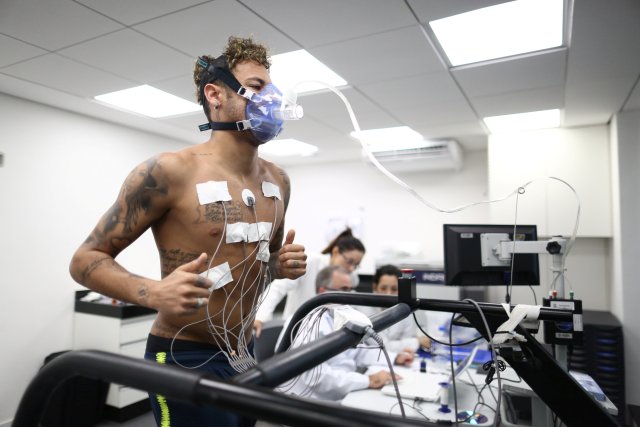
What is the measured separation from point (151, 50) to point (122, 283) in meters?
1.75

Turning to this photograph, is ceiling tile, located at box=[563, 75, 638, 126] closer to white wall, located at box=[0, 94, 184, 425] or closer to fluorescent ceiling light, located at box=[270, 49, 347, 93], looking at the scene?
fluorescent ceiling light, located at box=[270, 49, 347, 93]

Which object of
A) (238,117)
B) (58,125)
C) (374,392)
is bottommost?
(374,392)

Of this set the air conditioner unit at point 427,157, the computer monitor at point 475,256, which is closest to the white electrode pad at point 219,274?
the computer monitor at point 475,256

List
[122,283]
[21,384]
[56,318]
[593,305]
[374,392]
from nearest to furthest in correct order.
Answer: [122,283]
[374,392]
[21,384]
[56,318]
[593,305]

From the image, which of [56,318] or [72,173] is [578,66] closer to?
[72,173]

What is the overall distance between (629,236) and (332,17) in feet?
9.50

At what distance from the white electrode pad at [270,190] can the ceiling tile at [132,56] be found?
4.42 feet

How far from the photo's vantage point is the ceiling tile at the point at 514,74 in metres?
2.31

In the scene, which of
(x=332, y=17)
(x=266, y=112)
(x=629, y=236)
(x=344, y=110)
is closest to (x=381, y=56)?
(x=332, y=17)

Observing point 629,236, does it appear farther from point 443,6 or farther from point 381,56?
point 443,6

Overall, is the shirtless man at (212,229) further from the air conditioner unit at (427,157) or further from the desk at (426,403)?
the air conditioner unit at (427,157)

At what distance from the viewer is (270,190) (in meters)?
1.29

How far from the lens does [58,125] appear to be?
11.3 feet

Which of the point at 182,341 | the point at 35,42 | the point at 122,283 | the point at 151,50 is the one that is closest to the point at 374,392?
the point at 182,341
